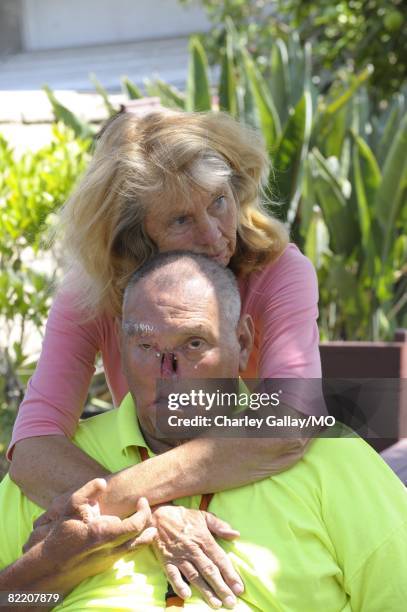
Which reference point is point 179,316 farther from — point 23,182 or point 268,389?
point 23,182

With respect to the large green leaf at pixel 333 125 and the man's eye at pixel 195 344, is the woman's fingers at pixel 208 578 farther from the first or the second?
the large green leaf at pixel 333 125

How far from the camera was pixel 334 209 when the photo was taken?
4.91 meters

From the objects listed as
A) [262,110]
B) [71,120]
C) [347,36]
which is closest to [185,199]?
[262,110]

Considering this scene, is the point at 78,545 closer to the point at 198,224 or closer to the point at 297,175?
the point at 198,224

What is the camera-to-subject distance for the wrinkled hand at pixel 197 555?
7.21 ft

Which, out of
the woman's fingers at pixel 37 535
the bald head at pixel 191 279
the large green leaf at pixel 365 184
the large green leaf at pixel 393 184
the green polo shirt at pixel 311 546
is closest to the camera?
the green polo shirt at pixel 311 546

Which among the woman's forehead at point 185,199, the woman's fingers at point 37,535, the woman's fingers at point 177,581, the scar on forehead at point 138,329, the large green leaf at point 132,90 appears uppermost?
the woman's forehead at point 185,199

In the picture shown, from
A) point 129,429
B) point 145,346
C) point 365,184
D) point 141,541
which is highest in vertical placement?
point 145,346

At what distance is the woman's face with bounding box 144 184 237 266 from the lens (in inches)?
103

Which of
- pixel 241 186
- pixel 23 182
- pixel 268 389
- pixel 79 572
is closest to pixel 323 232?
pixel 23 182

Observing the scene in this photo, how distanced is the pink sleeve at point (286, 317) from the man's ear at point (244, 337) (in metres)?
0.06

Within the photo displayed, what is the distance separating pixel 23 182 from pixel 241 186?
192 cm

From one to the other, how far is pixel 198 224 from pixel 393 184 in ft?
7.48

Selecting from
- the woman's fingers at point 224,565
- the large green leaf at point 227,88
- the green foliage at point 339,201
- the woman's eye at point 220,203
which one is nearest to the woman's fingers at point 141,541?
the woman's fingers at point 224,565
